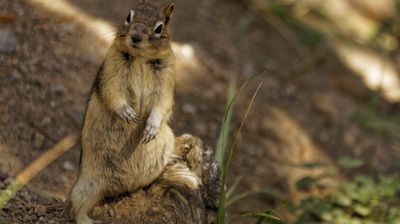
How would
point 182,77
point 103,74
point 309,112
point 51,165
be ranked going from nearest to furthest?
point 103,74
point 51,165
point 182,77
point 309,112

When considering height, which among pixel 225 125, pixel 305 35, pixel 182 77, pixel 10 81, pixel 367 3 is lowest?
pixel 225 125

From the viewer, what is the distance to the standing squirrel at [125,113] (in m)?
4.80

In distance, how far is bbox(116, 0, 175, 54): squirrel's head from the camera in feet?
15.3

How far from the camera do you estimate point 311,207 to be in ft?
22.1

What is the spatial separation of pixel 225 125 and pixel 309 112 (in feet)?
11.5

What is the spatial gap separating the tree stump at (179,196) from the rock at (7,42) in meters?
1.83

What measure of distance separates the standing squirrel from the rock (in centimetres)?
185

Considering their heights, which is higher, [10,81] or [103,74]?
[10,81]

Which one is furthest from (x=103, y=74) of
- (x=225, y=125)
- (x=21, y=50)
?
(x=21, y=50)

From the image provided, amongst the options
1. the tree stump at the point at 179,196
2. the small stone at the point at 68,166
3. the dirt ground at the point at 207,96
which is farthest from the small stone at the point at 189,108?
the tree stump at the point at 179,196

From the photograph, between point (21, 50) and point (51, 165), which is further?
point (21, 50)

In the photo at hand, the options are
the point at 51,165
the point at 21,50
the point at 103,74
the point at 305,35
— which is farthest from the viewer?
the point at 305,35

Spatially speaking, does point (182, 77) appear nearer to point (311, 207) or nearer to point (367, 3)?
point (311, 207)

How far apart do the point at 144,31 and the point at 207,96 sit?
3.05 m
